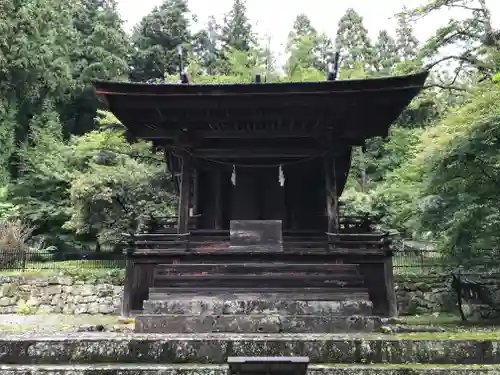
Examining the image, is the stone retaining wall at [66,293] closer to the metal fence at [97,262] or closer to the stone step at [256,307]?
the metal fence at [97,262]

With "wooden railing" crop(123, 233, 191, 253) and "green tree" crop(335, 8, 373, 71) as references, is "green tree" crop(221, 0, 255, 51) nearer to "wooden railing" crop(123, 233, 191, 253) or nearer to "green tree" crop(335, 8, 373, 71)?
"green tree" crop(335, 8, 373, 71)

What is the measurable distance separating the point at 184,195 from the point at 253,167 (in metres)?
2.09

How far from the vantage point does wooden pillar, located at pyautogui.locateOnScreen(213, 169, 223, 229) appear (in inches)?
→ 483

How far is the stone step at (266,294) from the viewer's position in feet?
32.3

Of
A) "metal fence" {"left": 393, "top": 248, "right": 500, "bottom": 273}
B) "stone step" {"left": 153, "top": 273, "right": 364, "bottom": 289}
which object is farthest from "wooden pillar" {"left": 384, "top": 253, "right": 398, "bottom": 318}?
"metal fence" {"left": 393, "top": 248, "right": 500, "bottom": 273}

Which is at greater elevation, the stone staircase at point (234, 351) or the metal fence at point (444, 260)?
the metal fence at point (444, 260)

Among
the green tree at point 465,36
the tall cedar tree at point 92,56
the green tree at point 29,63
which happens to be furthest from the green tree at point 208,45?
the green tree at point 465,36

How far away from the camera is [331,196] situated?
11.0 m

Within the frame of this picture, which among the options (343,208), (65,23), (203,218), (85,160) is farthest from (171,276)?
(65,23)

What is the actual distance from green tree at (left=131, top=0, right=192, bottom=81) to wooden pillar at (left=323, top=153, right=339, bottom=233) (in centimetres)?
3325

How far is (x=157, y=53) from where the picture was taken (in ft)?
139

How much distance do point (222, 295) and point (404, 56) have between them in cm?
4010

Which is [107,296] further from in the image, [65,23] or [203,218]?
[65,23]

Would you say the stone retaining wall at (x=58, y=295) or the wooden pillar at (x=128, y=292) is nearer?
the wooden pillar at (x=128, y=292)
